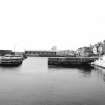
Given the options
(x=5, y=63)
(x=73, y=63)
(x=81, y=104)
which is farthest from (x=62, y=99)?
(x=73, y=63)

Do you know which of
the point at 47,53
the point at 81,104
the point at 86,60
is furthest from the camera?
the point at 47,53

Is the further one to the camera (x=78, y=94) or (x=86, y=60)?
(x=86, y=60)

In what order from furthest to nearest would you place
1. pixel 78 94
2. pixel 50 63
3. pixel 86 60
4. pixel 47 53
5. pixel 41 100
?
pixel 47 53 < pixel 86 60 < pixel 50 63 < pixel 78 94 < pixel 41 100

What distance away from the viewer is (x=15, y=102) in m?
8.95

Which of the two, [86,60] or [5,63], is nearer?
[5,63]

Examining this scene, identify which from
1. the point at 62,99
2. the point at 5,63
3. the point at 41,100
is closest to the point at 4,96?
the point at 41,100

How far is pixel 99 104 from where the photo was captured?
873 cm

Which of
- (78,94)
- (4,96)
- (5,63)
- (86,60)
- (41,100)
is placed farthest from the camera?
(86,60)

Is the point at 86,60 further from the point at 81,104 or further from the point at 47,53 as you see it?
the point at 47,53

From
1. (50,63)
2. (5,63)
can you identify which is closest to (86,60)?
(50,63)

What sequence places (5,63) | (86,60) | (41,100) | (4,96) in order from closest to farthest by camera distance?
(41,100), (4,96), (5,63), (86,60)

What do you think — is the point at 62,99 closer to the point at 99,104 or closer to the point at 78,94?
the point at 78,94

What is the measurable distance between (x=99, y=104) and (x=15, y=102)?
6139 millimetres

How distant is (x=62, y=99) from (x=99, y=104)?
2749 mm
